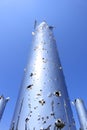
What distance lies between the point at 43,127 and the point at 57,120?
0.20m

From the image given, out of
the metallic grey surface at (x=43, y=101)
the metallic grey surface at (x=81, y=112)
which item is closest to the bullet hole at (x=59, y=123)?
the metallic grey surface at (x=43, y=101)

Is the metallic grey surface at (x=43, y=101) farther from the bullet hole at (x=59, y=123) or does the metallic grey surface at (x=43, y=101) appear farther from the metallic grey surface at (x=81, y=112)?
the metallic grey surface at (x=81, y=112)

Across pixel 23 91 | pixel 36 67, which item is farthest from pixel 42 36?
pixel 23 91

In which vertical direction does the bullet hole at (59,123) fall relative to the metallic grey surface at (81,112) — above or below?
below

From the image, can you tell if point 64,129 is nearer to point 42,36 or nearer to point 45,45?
point 45,45

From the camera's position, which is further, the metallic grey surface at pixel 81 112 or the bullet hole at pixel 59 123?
the metallic grey surface at pixel 81 112

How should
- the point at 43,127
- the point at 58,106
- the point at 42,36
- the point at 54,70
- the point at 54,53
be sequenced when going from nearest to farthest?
1. the point at 43,127
2. the point at 58,106
3. the point at 54,70
4. the point at 54,53
5. the point at 42,36

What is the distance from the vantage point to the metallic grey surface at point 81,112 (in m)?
3.35

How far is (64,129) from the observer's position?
7.55ft

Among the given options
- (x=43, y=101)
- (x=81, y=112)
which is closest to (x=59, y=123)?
(x=43, y=101)

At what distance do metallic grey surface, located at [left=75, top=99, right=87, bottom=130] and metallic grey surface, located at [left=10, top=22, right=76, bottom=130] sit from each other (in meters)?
0.82

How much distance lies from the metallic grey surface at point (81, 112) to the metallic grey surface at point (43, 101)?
82cm

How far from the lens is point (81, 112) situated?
140 inches

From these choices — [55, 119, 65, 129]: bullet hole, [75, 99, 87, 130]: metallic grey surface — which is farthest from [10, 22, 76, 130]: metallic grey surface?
[75, 99, 87, 130]: metallic grey surface
